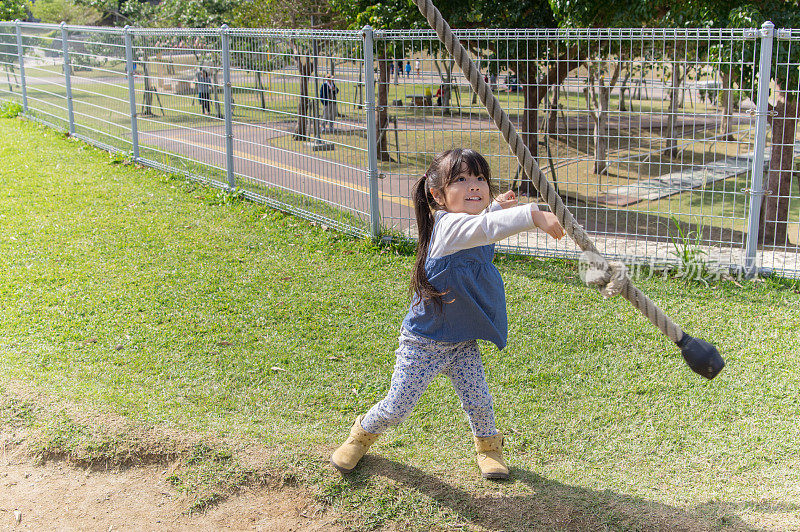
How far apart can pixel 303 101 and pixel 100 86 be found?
5.07 metres

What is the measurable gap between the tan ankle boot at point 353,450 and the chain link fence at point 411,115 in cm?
333

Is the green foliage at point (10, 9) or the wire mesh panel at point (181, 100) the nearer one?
the wire mesh panel at point (181, 100)

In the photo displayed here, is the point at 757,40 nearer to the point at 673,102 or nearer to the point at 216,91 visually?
the point at 673,102

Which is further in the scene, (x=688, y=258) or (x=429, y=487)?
(x=688, y=258)

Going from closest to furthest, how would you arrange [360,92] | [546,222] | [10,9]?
[546,222], [360,92], [10,9]

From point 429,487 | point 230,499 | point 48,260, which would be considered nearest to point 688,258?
point 429,487

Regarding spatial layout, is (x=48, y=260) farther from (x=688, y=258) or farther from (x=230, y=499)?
(x=688, y=258)

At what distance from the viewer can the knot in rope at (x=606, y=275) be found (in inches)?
111

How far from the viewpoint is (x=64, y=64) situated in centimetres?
1222

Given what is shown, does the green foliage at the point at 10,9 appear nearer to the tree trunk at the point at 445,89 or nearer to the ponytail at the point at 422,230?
the tree trunk at the point at 445,89

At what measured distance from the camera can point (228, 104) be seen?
912 cm

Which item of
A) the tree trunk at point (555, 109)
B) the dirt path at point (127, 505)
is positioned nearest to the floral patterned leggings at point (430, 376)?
the dirt path at point (127, 505)

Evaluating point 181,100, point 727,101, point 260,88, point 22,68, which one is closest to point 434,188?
point 727,101

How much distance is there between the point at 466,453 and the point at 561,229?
163 cm
